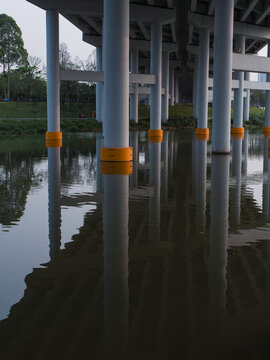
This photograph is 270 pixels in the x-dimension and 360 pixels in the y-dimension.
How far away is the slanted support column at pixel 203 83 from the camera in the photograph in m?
38.2

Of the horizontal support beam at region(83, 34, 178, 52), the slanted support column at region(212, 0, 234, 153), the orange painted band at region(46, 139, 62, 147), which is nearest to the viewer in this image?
the slanted support column at region(212, 0, 234, 153)

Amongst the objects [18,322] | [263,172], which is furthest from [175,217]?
[263,172]

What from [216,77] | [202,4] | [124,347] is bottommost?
[124,347]

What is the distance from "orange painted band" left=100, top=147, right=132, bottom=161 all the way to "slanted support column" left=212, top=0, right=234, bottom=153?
17.9 ft

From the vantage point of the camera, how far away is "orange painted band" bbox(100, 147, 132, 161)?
17438 mm

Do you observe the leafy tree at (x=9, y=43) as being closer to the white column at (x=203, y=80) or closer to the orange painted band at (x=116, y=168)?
the white column at (x=203, y=80)

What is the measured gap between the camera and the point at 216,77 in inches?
833

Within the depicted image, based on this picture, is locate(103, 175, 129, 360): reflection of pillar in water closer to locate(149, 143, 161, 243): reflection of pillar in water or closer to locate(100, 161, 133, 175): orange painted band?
locate(149, 143, 161, 243): reflection of pillar in water

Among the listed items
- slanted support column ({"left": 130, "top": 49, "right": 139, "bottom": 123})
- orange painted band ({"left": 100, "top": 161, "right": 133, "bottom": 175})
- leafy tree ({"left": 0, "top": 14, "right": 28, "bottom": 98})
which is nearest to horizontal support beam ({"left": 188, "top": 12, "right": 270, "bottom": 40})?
slanted support column ({"left": 130, "top": 49, "right": 139, "bottom": 123})

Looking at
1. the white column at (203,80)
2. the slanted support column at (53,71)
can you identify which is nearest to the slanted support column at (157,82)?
the white column at (203,80)

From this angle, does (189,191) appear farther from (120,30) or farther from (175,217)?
(120,30)

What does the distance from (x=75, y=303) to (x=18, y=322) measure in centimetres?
61

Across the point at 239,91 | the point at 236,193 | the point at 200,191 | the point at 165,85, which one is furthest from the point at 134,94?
the point at 236,193

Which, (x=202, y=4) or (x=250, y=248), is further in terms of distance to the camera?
(x=202, y=4)
